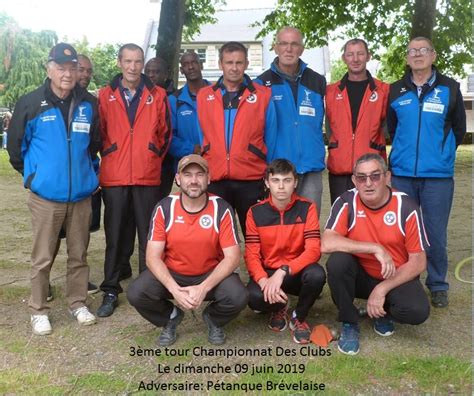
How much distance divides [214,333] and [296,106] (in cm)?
216

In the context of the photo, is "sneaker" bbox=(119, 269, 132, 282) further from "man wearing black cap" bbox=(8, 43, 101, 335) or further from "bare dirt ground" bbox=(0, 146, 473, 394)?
"man wearing black cap" bbox=(8, 43, 101, 335)

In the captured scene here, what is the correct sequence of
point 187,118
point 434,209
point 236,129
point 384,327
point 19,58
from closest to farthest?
1. point 384,327
2. point 236,129
3. point 434,209
4. point 187,118
5. point 19,58

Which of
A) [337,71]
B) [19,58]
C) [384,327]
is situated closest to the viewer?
[384,327]

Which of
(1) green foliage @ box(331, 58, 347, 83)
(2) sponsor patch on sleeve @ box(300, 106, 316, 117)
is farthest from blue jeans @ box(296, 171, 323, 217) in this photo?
(1) green foliage @ box(331, 58, 347, 83)

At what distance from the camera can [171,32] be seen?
36.0ft

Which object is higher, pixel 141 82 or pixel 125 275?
pixel 141 82

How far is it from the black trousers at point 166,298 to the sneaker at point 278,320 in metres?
0.45

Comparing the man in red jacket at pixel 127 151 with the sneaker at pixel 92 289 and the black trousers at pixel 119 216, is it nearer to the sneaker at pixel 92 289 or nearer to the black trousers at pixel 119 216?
the black trousers at pixel 119 216

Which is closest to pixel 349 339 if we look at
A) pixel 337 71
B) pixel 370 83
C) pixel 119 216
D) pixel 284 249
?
pixel 284 249

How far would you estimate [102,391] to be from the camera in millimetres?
3541

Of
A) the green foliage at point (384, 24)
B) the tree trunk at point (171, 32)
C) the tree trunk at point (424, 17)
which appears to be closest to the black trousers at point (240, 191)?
the tree trunk at point (171, 32)

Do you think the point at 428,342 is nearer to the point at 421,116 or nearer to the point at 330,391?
the point at 330,391

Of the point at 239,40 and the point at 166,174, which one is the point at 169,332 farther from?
the point at 239,40

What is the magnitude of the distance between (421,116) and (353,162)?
0.72m
